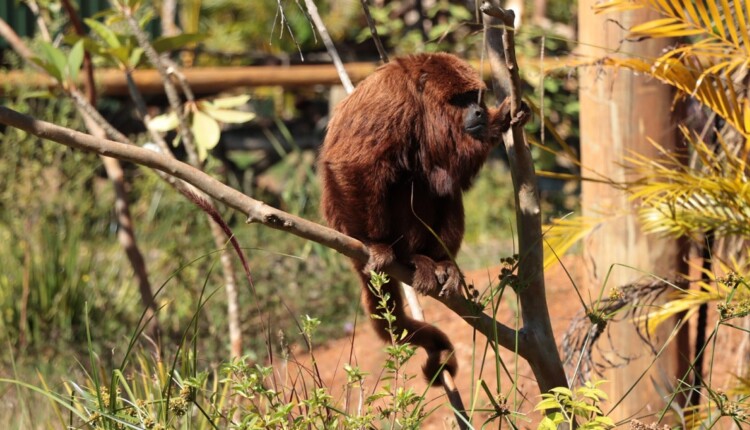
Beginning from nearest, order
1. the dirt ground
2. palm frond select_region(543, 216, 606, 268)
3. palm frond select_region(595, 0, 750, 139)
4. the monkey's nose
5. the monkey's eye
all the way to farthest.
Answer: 1. the monkey's nose
2. the monkey's eye
3. palm frond select_region(595, 0, 750, 139)
4. palm frond select_region(543, 216, 606, 268)
5. the dirt ground

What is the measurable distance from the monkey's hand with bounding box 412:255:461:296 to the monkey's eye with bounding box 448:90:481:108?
2.02 feet

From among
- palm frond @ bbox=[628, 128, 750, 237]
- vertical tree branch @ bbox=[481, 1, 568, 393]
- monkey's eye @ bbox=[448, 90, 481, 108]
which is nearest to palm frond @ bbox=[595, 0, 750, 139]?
palm frond @ bbox=[628, 128, 750, 237]

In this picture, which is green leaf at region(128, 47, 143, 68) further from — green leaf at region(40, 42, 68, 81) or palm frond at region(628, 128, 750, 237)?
palm frond at region(628, 128, 750, 237)

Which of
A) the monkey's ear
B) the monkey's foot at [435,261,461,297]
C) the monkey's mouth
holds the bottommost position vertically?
the monkey's foot at [435,261,461,297]

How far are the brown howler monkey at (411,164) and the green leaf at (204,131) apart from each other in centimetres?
102

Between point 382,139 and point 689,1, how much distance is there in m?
1.38

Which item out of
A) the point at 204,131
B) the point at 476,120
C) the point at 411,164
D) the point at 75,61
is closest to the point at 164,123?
the point at 204,131

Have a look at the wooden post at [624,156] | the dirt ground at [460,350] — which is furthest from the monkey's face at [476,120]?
the dirt ground at [460,350]

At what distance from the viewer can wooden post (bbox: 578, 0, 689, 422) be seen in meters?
4.39

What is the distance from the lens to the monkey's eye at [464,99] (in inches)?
137

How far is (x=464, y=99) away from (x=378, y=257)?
81 centimetres

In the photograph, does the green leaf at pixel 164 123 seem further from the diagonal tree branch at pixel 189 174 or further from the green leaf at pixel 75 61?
the diagonal tree branch at pixel 189 174

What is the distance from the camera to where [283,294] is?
287 inches

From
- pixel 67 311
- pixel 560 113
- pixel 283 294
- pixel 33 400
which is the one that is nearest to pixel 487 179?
pixel 560 113
